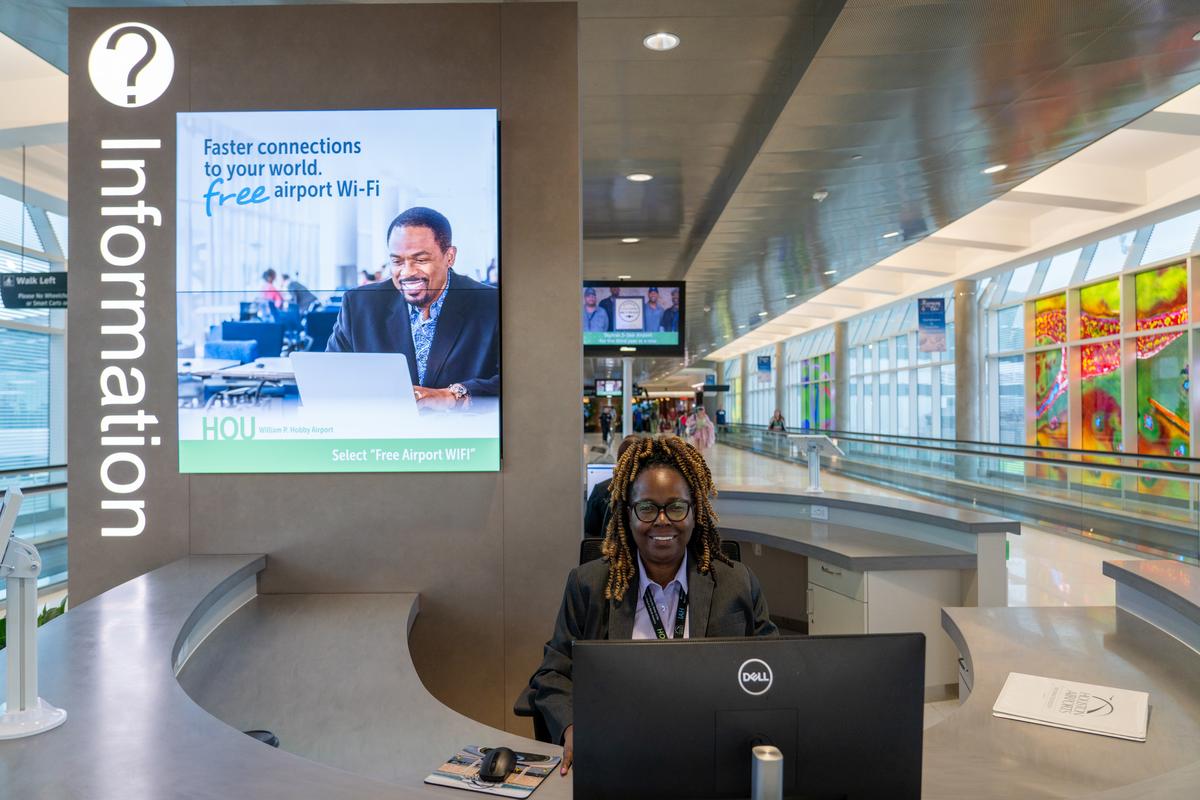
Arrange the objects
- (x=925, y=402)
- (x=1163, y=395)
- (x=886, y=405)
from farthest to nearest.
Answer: (x=886, y=405) → (x=925, y=402) → (x=1163, y=395)

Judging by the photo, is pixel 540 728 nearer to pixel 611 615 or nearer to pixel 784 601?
pixel 611 615

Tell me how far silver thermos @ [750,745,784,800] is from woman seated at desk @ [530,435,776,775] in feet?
4.03

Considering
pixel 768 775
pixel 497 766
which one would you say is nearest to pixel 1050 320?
pixel 497 766

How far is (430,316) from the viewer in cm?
355

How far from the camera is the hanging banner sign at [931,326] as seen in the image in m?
17.5

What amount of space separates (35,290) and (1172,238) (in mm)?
16176

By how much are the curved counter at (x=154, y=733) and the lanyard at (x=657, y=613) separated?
1.66 feet

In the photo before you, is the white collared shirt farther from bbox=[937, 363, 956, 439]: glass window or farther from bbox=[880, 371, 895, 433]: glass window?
bbox=[880, 371, 895, 433]: glass window

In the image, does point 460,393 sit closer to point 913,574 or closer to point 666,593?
point 666,593

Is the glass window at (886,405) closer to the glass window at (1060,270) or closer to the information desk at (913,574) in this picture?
the glass window at (1060,270)

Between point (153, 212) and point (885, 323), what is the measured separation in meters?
23.7

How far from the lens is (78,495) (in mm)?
3549

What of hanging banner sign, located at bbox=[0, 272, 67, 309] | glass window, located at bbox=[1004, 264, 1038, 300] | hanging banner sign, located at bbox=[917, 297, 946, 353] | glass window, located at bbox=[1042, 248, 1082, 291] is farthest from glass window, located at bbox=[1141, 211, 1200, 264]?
hanging banner sign, located at bbox=[0, 272, 67, 309]

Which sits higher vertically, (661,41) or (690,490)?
(661,41)
